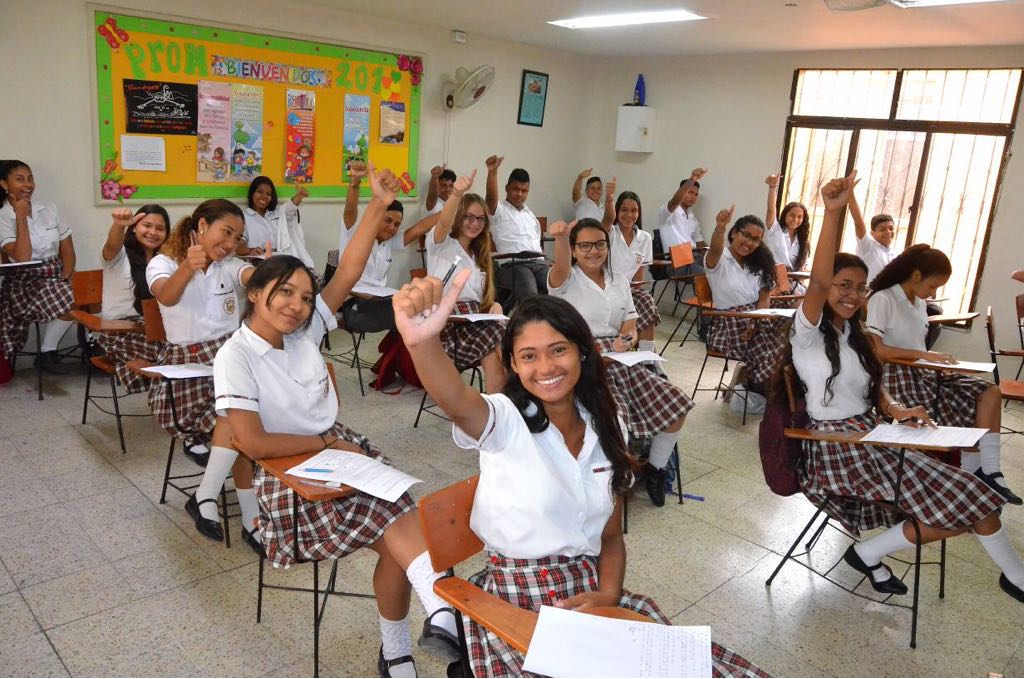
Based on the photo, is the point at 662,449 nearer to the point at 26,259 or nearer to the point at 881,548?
the point at 881,548

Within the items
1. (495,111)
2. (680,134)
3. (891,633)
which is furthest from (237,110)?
(891,633)

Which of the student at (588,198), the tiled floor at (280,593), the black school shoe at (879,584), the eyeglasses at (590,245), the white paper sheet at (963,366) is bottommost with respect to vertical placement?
the tiled floor at (280,593)

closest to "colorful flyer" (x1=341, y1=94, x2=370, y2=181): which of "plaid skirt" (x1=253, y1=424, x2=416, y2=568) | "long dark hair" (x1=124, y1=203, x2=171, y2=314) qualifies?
"long dark hair" (x1=124, y1=203, x2=171, y2=314)

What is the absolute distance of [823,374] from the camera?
284 centimetres

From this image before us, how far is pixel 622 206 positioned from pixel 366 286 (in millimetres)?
2210

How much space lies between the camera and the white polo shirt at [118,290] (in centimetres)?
409

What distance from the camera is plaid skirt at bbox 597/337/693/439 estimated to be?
330 centimetres

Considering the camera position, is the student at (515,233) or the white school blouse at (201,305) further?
the student at (515,233)

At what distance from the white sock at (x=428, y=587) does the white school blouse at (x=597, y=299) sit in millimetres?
1910

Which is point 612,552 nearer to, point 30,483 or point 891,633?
point 891,633

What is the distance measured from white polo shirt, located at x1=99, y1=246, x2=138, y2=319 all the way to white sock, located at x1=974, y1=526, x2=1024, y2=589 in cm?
415

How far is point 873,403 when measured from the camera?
115 inches

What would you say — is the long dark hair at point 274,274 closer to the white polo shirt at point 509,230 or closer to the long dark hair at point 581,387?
the long dark hair at point 581,387

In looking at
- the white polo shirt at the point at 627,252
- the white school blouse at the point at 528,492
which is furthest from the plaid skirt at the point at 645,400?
the white polo shirt at the point at 627,252
